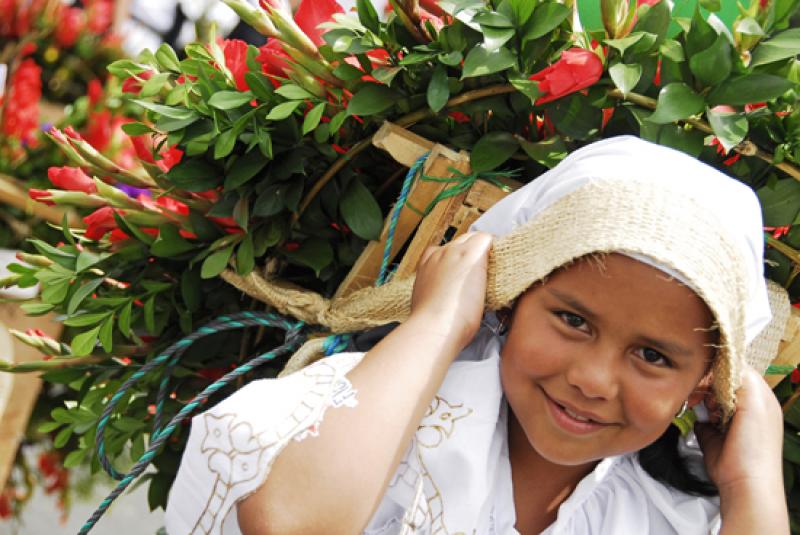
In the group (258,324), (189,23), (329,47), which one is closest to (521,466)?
(258,324)

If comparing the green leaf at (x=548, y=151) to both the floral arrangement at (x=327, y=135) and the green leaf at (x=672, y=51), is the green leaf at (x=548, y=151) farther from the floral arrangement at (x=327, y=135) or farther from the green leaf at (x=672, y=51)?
the green leaf at (x=672, y=51)

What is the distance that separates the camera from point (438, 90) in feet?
2.96

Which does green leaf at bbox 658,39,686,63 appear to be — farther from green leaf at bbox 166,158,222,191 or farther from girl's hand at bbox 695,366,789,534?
green leaf at bbox 166,158,222,191

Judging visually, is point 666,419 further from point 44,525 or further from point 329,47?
point 44,525

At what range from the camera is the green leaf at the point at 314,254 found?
1.04m

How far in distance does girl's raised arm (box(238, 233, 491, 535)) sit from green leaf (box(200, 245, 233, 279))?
25 cm

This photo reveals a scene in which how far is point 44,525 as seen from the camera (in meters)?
2.48

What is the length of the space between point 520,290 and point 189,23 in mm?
2354

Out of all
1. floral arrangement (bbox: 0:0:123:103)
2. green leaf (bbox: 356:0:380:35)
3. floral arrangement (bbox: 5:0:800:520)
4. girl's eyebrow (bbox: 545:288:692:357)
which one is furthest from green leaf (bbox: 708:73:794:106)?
floral arrangement (bbox: 0:0:123:103)

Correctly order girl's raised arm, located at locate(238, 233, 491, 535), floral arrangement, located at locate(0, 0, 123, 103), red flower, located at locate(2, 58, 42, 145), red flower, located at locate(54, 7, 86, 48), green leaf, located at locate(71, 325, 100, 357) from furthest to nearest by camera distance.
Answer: red flower, located at locate(54, 7, 86, 48)
floral arrangement, located at locate(0, 0, 123, 103)
red flower, located at locate(2, 58, 42, 145)
green leaf, located at locate(71, 325, 100, 357)
girl's raised arm, located at locate(238, 233, 491, 535)

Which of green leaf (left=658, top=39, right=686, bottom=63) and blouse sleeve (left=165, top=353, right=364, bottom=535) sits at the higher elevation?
green leaf (left=658, top=39, right=686, bottom=63)

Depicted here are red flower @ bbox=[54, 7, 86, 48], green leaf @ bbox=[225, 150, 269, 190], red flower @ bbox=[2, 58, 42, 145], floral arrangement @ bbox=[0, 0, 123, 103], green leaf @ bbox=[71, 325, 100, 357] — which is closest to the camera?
green leaf @ bbox=[225, 150, 269, 190]

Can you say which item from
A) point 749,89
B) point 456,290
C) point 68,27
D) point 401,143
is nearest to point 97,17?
point 68,27

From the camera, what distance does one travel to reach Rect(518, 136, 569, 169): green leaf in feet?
3.02
